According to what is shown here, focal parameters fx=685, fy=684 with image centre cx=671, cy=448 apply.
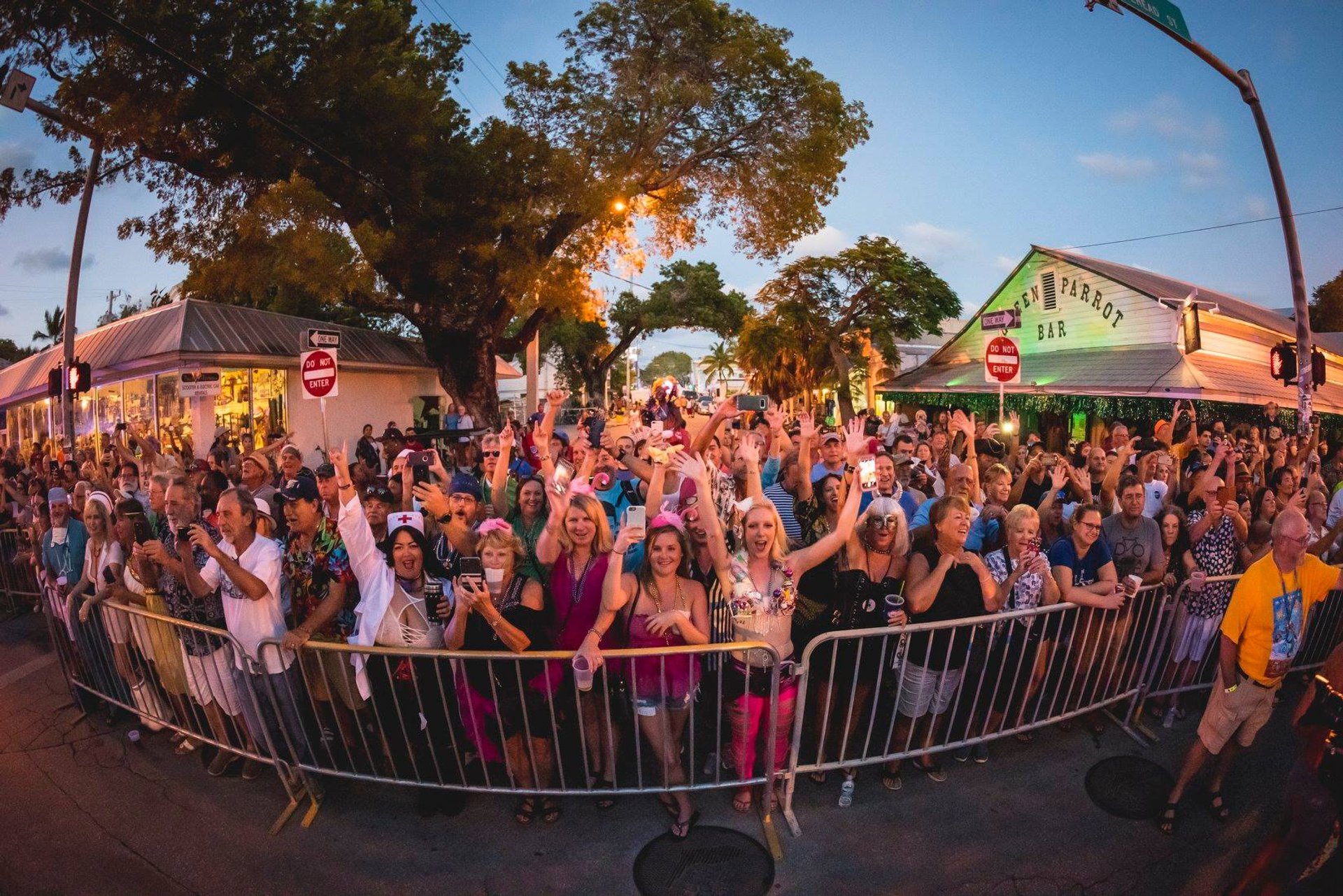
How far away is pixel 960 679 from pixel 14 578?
34.1 ft

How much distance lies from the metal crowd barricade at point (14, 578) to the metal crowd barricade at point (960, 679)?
28.7 feet

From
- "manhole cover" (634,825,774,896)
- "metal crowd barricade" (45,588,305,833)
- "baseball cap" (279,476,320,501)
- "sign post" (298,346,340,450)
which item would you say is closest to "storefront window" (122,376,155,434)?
"sign post" (298,346,340,450)

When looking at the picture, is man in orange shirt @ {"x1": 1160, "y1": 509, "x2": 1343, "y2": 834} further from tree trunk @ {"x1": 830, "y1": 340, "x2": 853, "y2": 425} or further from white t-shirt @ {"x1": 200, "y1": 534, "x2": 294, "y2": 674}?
tree trunk @ {"x1": 830, "y1": 340, "x2": 853, "y2": 425}

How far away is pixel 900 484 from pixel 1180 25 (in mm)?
7029

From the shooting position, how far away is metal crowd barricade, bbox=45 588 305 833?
3.93m

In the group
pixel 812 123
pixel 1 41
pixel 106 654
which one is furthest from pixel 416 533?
pixel 812 123

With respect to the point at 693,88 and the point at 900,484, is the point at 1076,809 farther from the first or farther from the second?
the point at 693,88

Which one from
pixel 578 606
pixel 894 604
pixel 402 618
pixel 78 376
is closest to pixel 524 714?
pixel 578 606

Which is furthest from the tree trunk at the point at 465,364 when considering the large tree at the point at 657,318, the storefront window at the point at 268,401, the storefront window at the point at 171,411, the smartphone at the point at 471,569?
the large tree at the point at 657,318

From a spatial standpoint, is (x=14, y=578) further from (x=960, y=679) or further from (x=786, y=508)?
(x=960, y=679)

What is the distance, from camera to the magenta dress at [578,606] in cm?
372

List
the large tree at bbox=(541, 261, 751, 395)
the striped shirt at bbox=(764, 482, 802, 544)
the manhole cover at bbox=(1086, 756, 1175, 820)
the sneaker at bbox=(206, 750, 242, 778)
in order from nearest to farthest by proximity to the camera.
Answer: the manhole cover at bbox=(1086, 756, 1175, 820) → the sneaker at bbox=(206, 750, 242, 778) → the striped shirt at bbox=(764, 482, 802, 544) → the large tree at bbox=(541, 261, 751, 395)

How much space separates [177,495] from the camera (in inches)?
184

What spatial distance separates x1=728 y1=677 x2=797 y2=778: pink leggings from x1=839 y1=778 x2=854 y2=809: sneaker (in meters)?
0.38
